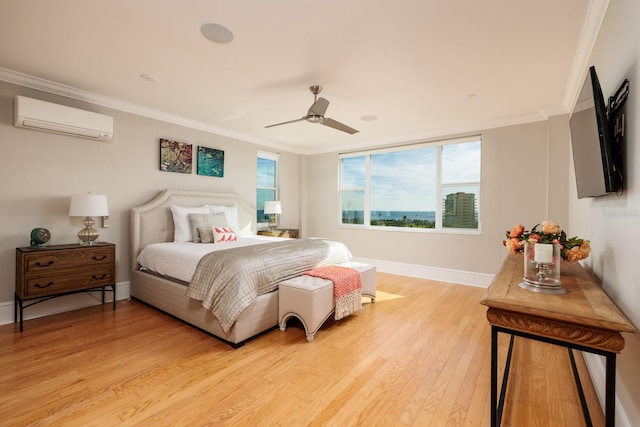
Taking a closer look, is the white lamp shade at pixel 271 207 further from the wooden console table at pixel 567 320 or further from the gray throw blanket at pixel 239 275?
the wooden console table at pixel 567 320

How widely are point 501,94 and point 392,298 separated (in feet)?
9.20

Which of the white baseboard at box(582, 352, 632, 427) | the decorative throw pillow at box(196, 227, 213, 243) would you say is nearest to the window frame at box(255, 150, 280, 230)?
the decorative throw pillow at box(196, 227, 213, 243)

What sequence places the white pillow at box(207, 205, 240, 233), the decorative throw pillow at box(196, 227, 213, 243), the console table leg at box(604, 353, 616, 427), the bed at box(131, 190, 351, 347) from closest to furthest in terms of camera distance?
the console table leg at box(604, 353, 616, 427) < the bed at box(131, 190, 351, 347) < the decorative throw pillow at box(196, 227, 213, 243) < the white pillow at box(207, 205, 240, 233)

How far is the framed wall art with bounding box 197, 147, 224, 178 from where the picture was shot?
459cm

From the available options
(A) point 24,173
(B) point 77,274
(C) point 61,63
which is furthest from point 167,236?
(C) point 61,63

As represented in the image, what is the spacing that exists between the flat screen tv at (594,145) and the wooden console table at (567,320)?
619 millimetres

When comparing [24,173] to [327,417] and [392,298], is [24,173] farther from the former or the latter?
[392,298]

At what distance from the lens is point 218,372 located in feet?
6.91

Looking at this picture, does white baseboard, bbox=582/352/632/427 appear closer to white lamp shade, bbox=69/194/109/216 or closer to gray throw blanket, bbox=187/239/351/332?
gray throw blanket, bbox=187/239/351/332

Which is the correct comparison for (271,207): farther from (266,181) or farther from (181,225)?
(181,225)

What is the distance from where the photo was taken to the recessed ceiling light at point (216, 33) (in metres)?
2.15

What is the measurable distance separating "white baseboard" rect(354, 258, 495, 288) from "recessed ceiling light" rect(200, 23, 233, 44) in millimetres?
4327

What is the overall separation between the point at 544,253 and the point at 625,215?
16.5 inches

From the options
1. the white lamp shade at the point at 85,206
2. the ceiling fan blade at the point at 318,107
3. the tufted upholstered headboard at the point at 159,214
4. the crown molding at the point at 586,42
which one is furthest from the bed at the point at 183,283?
the crown molding at the point at 586,42
